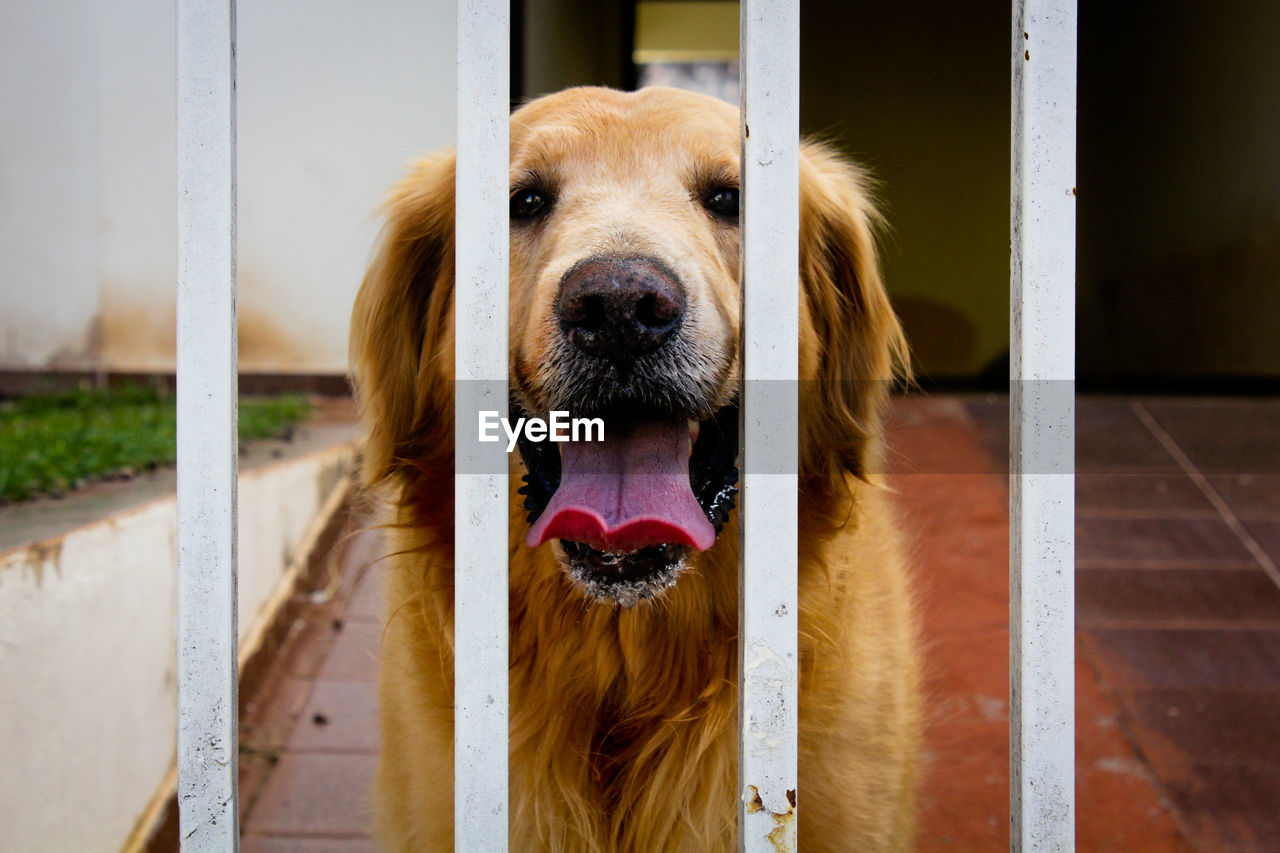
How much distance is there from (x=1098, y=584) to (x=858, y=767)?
212 cm

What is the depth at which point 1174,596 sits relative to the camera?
10.6 feet

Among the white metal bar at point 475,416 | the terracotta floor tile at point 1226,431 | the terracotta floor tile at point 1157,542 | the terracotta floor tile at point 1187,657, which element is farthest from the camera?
the terracotta floor tile at point 1226,431

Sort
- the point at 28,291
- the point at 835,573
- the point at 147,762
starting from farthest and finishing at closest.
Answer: the point at 28,291, the point at 147,762, the point at 835,573

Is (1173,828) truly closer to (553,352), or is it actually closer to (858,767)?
(858,767)

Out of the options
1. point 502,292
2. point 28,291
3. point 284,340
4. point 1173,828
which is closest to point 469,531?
point 502,292

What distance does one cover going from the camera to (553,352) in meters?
1.43

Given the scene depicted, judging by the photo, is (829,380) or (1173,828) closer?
(829,380)

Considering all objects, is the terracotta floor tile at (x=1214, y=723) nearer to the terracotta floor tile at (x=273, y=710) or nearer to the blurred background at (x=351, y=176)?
the terracotta floor tile at (x=273, y=710)

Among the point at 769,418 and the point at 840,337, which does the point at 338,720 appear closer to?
the point at 840,337

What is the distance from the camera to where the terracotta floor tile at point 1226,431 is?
4.28 metres

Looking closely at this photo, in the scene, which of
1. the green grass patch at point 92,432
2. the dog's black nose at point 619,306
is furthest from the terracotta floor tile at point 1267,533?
the green grass patch at point 92,432

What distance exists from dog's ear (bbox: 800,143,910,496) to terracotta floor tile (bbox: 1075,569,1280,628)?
1.67m

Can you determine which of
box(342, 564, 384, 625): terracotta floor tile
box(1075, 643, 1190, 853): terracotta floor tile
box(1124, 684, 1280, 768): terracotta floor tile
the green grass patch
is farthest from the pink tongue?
box(342, 564, 384, 625): terracotta floor tile

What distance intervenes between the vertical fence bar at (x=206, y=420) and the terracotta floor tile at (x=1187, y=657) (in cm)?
257
